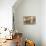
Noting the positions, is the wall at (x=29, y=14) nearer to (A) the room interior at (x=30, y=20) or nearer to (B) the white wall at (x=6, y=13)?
(A) the room interior at (x=30, y=20)

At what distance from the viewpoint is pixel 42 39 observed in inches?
160

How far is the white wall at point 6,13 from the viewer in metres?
3.46

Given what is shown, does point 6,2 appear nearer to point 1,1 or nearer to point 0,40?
point 1,1

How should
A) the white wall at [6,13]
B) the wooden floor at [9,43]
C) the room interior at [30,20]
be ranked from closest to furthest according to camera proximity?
the wooden floor at [9,43]
the white wall at [6,13]
the room interior at [30,20]

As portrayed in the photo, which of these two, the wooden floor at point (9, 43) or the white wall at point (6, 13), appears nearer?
the wooden floor at point (9, 43)

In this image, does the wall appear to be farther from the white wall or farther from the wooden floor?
the wooden floor

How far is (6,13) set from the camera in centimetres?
349

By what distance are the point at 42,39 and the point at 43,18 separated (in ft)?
2.61

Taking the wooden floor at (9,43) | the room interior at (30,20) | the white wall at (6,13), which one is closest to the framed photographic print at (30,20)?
the room interior at (30,20)

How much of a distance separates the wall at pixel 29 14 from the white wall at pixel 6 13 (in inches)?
27.3

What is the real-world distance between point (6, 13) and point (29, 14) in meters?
1.05

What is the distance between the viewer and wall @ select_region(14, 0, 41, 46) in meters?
4.18

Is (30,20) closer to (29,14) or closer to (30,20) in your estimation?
(30,20)

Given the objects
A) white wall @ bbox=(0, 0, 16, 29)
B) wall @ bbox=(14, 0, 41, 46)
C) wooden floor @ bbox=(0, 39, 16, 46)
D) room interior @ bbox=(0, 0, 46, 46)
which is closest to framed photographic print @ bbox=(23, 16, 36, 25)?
room interior @ bbox=(0, 0, 46, 46)
